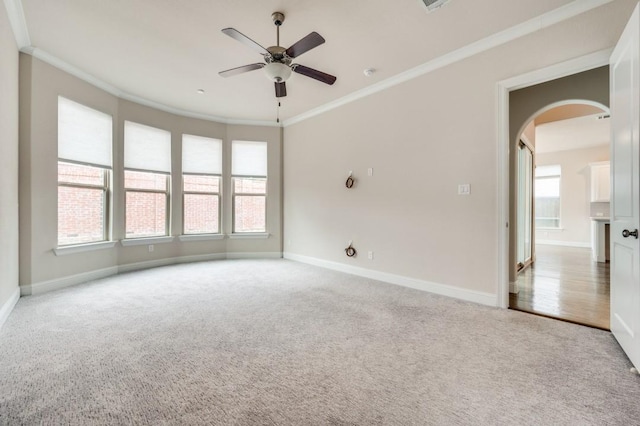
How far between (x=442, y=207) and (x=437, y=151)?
2.39 feet

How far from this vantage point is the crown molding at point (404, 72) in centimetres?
264

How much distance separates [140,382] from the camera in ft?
5.83

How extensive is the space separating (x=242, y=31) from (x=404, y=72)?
2.18m

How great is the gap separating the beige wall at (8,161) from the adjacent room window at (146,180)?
161 centimetres

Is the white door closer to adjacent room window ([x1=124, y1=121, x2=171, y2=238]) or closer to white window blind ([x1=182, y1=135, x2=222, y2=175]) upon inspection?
white window blind ([x1=182, y1=135, x2=222, y2=175])

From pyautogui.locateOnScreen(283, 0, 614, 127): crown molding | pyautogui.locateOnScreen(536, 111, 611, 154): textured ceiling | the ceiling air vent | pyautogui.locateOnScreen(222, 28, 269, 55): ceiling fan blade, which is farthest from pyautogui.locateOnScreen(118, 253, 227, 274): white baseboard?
pyautogui.locateOnScreen(536, 111, 611, 154): textured ceiling

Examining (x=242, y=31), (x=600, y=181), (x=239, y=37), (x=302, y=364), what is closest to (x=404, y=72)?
(x=242, y=31)

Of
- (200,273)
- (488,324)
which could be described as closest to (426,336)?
(488,324)

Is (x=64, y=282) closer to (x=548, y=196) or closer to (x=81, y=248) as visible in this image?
(x=81, y=248)

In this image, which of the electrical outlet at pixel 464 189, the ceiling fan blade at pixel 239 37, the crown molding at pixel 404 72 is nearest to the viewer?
the ceiling fan blade at pixel 239 37

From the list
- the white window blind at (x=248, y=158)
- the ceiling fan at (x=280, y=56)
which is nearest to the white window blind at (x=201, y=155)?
the white window blind at (x=248, y=158)

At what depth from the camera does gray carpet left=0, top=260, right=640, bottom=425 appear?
60.2 inches

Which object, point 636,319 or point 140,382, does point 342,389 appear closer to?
point 140,382

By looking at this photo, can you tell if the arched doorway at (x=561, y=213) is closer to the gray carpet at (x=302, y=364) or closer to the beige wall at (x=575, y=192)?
the beige wall at (x=575, y=192)
